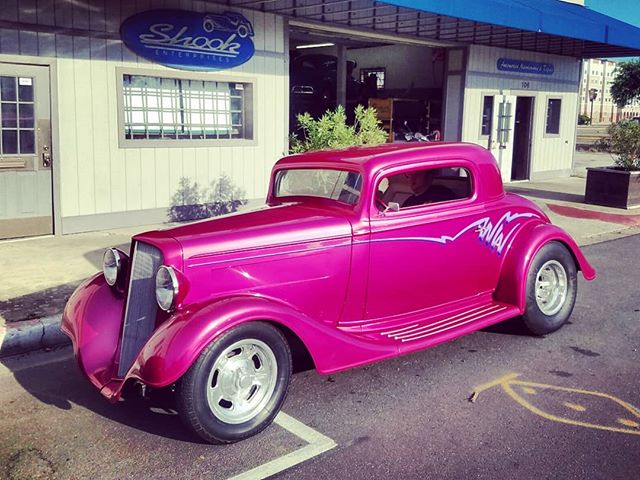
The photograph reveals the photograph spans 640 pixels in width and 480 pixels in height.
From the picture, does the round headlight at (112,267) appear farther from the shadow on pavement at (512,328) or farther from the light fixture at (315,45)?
the light fixture at (315,45)

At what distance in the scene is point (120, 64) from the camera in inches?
359

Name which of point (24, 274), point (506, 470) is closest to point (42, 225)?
point (24, 274)

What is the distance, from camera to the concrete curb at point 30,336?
512cm

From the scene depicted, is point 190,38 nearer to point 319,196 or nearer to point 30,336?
point 30,336

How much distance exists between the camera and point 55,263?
290 inches

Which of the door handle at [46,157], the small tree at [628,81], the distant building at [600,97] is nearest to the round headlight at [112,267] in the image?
the door handle at [46,157]

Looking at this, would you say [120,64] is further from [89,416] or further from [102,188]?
[89,416]

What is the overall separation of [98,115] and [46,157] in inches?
36.9

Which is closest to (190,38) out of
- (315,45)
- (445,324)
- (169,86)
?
(169,86)

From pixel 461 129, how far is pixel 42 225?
9.81m

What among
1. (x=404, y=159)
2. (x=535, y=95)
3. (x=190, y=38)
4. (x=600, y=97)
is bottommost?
(x=404, y=159)

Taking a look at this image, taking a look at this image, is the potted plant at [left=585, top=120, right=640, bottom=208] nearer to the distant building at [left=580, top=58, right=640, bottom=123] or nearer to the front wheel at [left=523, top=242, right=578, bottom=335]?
the front wheel at [left=523, top=242, right=578, bottom=335]

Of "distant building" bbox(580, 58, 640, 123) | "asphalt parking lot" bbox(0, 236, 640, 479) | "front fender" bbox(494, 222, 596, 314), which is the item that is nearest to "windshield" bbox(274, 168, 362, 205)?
"asphalt parking lot" bbox(0, 236, 640, 479)

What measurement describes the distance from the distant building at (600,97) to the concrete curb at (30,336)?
11811cm
